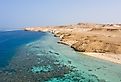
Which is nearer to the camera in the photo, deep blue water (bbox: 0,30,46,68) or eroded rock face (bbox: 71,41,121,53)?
deep blue water (bbox: 0,30,46,68)

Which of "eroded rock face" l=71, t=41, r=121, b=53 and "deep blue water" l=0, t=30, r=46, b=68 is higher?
"eroded rock face" l=71, t=41, r=121, b=53

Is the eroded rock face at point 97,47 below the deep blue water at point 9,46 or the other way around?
the other way around

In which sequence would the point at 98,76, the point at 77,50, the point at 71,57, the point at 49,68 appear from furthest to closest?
1. the point at 77,50
2. the point at 71,57
3. the point at 49,68
4. the point at 98,76

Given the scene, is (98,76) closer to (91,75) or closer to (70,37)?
(91,75)

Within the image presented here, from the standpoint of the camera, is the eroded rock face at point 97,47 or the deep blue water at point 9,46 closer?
the deep blue water at point 9,46

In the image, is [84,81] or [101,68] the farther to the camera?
[101,68]

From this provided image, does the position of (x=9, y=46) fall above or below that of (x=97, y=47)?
below

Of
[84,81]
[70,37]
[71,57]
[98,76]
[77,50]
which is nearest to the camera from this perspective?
[84,81]

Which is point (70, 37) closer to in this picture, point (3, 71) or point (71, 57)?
point (71, 57)

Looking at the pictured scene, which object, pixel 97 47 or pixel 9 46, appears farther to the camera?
pixel 9 46

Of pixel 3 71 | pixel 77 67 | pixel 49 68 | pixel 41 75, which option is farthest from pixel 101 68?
pixel 3 71
